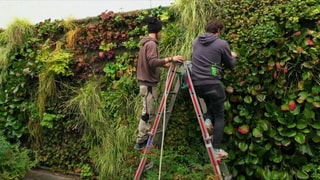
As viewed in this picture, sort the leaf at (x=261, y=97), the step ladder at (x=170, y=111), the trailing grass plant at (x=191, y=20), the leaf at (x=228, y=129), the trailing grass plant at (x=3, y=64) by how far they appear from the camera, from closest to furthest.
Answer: the step ladder at (x=170, y=111), the leaf at (x=261, y=97), the leaf at (x=228, y=129), the trailing grass plant at (x=191, y=20), the trailing grass plant at (x=3, y=64)

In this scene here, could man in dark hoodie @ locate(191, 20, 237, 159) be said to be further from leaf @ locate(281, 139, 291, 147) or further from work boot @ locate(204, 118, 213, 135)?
leaf @ locate(281, 139, 291, 147)

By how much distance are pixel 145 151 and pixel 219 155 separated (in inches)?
34.3

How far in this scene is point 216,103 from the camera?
162 inches

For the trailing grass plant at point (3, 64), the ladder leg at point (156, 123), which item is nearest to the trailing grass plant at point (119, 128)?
the ladder leg at point (156, 123)

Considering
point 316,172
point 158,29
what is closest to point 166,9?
point 158,29

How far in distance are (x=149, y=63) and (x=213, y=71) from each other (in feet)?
2.66

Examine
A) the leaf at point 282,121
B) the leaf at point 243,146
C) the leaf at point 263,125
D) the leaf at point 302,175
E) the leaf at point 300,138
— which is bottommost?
the leaf at point 302,175

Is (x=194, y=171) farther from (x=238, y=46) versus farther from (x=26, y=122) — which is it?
(x=26, y=122)

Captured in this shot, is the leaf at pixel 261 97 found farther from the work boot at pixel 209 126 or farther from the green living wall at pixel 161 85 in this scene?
the work boot at pixel 209 126

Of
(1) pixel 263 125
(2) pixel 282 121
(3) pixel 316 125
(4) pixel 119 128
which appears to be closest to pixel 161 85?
(4) pixel 119 128

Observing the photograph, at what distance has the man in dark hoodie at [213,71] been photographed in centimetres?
405

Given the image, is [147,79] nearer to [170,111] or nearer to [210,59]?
[170,111]

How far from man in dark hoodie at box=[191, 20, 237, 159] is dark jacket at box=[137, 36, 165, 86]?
503mm

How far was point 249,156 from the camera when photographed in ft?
14.3
